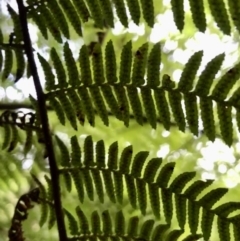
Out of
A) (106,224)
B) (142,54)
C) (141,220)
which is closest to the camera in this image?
(142,54)

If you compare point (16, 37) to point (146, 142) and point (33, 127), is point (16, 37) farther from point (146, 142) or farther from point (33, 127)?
point (146, 142)

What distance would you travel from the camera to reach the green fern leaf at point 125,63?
0.71m

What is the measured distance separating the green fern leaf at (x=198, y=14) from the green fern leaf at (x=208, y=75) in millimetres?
51

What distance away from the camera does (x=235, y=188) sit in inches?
54.4

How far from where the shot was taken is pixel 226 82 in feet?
2.20

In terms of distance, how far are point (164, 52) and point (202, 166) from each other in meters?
0.36

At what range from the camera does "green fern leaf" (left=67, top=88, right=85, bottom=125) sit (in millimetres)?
758

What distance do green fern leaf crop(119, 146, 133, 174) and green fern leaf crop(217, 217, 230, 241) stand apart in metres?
0.17

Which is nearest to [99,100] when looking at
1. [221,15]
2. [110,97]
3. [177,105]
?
[110,97]

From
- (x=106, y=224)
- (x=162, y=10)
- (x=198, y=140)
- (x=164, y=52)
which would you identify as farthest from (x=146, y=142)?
(x=106, y=224)

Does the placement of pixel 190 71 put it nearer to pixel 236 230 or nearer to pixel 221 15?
pixel 221 15

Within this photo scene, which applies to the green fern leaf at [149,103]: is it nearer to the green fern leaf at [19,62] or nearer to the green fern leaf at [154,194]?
the green fern leaf at [154,194]

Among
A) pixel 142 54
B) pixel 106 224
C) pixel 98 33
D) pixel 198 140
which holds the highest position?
pixel 98 33

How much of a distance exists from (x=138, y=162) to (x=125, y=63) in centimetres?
16
